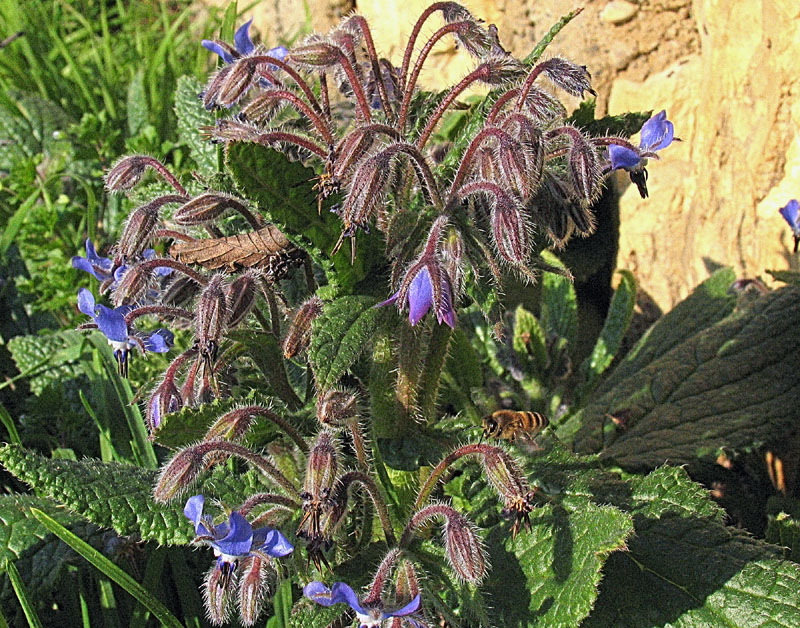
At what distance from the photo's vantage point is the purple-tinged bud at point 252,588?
168 cm

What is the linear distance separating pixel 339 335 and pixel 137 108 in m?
2.50

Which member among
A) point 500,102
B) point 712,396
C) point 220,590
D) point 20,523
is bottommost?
point 20,523

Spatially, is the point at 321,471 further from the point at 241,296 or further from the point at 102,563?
the point at 102,563

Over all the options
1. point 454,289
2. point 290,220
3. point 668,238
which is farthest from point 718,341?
point 290,220

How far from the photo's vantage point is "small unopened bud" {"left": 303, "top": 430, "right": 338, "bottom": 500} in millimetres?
1673

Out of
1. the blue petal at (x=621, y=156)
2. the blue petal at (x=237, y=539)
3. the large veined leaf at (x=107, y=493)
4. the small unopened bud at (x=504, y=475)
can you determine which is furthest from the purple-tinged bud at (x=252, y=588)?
the blue petal at (x=621, y=156)

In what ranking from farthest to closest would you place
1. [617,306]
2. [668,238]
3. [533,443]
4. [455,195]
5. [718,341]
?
[668,238]
[617,306]
[718,341]
[533,443]
[455,195]

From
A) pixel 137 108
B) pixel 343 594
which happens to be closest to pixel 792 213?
pixel 343 594

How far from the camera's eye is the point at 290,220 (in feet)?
6.15

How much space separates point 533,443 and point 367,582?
0.53 meters

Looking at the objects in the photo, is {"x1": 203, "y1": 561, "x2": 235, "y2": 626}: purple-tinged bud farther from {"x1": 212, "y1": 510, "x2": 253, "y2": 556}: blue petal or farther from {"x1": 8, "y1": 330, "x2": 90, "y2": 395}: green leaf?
{"x1": 8, "y1": 330, "x2": 90, "y2": 395}: green leaf

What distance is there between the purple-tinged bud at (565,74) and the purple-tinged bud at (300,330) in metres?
0.73

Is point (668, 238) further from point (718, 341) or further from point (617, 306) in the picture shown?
point (718, 341)

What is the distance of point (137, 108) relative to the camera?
3795 mm
